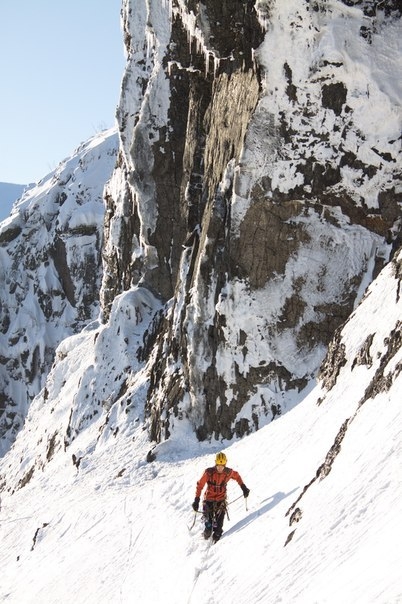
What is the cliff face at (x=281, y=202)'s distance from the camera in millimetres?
19297

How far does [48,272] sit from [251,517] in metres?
61.1

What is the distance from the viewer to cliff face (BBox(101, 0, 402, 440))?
1930cm

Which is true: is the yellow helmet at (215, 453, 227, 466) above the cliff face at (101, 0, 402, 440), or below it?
below

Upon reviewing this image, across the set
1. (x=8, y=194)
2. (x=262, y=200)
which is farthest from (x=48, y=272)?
(x=8, y=194)

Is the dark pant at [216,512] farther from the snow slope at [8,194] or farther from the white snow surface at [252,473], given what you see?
the snow slope at [8,194]

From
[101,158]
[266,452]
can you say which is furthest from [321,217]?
[101,158]

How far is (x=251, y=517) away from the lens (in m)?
11.8

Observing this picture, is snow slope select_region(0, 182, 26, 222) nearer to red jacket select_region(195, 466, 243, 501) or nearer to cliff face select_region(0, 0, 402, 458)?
cliff face select_region(0, 0, 402, 458)

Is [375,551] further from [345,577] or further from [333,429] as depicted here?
[333,429]

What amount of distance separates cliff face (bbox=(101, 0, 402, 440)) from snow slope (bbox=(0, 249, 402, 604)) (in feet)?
7.58

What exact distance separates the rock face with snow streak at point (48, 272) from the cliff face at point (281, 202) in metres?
43.0

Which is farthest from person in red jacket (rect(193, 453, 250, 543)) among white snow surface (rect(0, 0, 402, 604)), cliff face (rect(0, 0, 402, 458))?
cliff face (rect(0, 0, 402, 458))

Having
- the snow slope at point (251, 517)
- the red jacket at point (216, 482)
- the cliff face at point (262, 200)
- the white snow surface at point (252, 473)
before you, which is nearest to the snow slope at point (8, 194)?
the white snow surface at point (252, 473)

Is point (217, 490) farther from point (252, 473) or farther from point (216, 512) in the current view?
point (252, 473)
